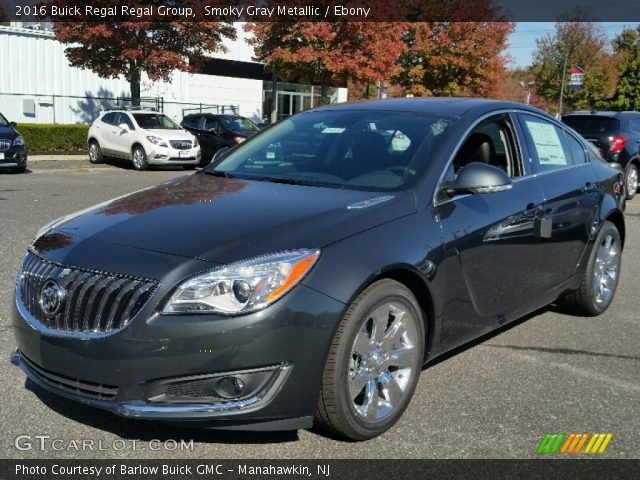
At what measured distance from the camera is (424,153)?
3.84 meters

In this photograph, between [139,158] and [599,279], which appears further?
[139,158]

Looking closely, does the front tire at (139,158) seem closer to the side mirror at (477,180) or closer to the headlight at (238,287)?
the side mirror at (477,180)

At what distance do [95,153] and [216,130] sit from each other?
144 inches

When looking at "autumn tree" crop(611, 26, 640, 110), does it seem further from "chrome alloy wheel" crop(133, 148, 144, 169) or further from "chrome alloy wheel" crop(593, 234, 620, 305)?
"chrome alloy wheel" crop(593, 234, 620, 305)

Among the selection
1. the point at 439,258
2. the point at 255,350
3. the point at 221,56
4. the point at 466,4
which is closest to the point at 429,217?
the point at 439,258

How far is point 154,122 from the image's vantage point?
63.9 feet

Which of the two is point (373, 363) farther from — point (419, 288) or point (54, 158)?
point (54, 158)

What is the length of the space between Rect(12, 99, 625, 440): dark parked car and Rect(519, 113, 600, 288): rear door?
36 mm

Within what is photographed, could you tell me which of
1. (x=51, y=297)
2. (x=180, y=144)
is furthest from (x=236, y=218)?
(x=180, y=144)

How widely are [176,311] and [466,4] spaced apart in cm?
3244

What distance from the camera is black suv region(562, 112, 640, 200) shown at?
1399cm

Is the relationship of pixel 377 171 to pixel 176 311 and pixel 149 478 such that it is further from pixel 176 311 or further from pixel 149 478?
pixel 149 478

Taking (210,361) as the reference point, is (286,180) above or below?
above

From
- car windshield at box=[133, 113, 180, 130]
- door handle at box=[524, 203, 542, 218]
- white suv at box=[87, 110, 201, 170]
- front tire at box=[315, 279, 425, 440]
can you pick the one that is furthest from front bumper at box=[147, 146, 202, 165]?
front tire at box=[315, 279, 425, 440]
